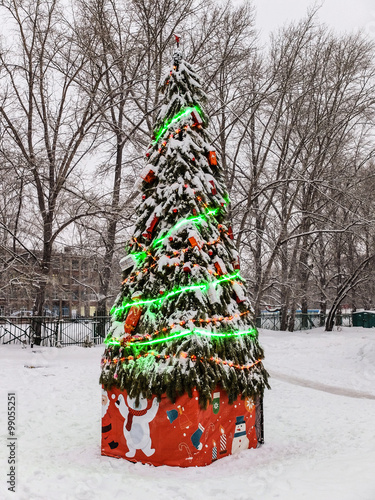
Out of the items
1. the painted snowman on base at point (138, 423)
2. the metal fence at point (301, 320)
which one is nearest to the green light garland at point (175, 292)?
the painted snowman on base at point (138, 423)

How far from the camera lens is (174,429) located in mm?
5082

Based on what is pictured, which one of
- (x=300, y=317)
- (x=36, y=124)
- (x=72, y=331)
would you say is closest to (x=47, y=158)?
(x=36, y=124)

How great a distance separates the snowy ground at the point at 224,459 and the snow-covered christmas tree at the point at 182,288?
29.7 inches

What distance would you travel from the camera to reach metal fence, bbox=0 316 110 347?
1777 cm

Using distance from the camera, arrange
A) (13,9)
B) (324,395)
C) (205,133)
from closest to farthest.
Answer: (205,133) < (324,395) < (13,9)

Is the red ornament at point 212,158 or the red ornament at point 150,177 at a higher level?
the red ornament at point 212,158

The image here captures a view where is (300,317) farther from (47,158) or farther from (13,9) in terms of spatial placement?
(13,9)

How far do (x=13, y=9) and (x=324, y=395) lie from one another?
1732 centimetres

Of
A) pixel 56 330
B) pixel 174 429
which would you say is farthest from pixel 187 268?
pixel 56 330

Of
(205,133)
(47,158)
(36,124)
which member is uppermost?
(36,124)

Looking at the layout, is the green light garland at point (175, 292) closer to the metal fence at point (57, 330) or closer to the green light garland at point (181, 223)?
the green light garland at point (181, 223)

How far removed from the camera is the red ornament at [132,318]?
559 centimetres

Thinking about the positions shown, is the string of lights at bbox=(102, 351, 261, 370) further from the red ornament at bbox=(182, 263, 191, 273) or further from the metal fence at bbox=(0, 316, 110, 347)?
the metal fence at bbox=(0, 316, 110, 347)

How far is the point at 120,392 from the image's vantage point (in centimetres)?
552
